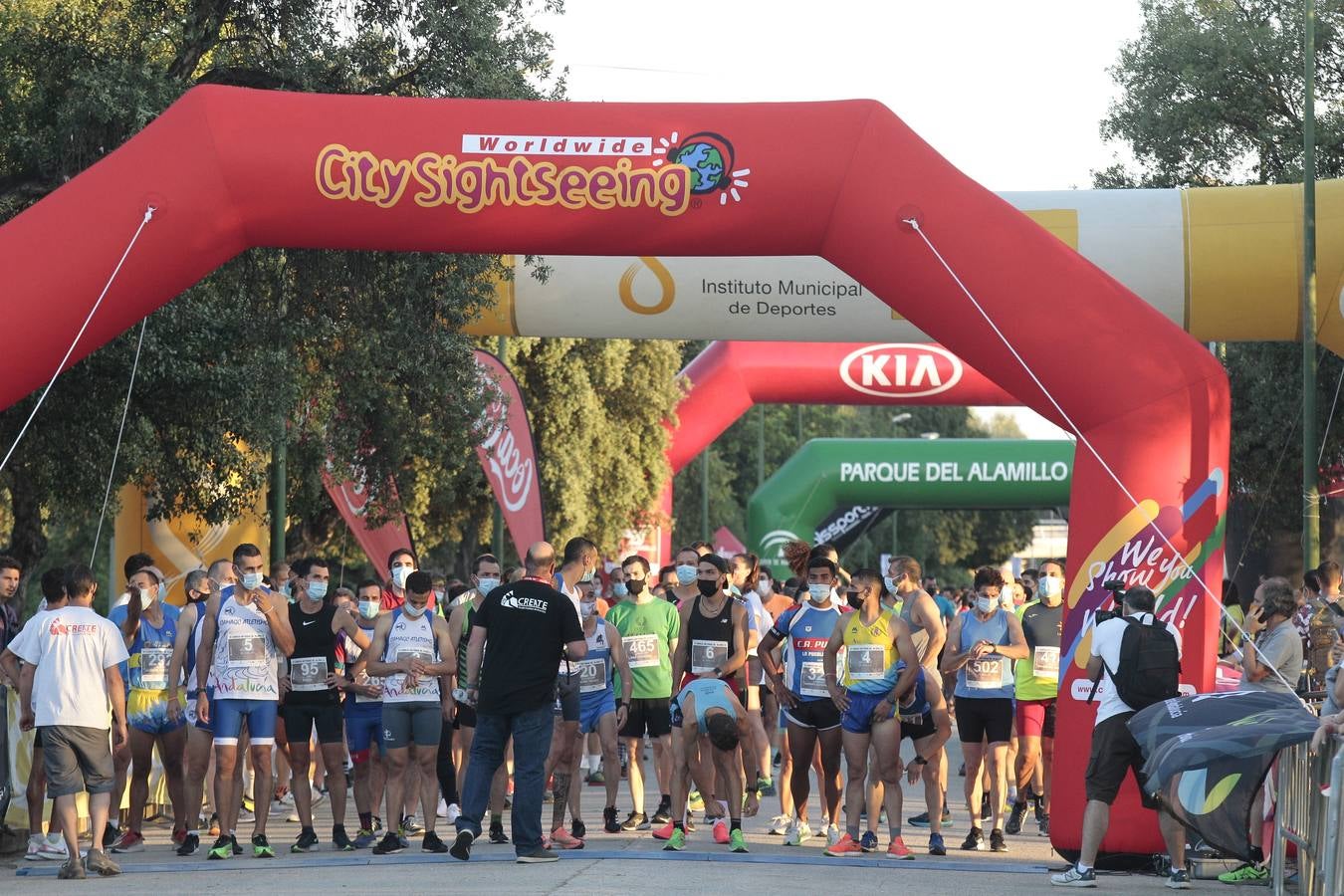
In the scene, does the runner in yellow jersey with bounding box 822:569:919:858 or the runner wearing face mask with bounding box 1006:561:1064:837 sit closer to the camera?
the runner in yellow jersey with bounding box 822:569:919:858

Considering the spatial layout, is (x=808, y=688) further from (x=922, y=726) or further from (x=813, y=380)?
(x=813, y=380)

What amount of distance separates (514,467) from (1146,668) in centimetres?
1051

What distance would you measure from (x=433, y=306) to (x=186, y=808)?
4753mm

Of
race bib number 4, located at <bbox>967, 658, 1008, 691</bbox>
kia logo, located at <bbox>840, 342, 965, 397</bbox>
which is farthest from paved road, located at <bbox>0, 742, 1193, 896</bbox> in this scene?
kia logo, located at <bbox>840, 342, 965, 397</bbox>

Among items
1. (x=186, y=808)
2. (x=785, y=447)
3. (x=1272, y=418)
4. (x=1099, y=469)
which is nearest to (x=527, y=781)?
(x=186, y=808)

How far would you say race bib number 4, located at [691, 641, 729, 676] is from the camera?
12.1 metres

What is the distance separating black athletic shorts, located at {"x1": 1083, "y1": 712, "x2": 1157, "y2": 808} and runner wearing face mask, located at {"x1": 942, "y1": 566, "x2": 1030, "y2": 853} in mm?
2360

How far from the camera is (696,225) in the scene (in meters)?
11.0

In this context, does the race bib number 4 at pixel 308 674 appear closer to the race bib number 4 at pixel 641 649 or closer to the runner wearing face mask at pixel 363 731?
the runner wearing face mask at pixel 363 731

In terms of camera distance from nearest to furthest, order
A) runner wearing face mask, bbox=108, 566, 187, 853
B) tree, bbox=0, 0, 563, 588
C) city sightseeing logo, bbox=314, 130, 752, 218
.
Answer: city sightseeing logo, bbox=314, 130, 752, 218
runner wearing face mask, bbox=108, 566, 187, 853
tree, bbox=0, 0, 563, 588

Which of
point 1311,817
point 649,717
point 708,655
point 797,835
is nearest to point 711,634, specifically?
point 708,655

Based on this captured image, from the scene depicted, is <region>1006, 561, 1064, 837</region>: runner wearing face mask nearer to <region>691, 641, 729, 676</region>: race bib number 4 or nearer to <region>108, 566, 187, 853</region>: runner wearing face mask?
<region>691, 641, 729, 676</region>: race bib number 4

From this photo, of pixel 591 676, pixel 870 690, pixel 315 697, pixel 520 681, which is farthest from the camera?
pixel 591 676

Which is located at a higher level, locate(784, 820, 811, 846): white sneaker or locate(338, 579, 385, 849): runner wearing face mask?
locate(338, 579, 385, 849): runner wearing face mask
